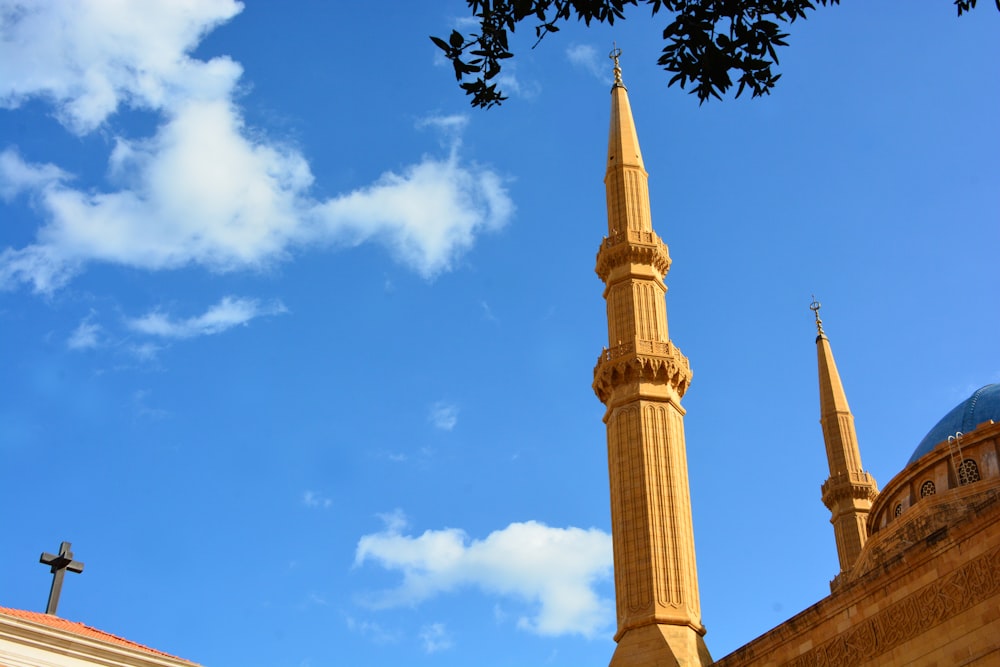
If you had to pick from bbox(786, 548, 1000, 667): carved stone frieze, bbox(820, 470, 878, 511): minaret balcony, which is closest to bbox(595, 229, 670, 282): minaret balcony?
bbox(820, 470, 878, 511): minaret balcony

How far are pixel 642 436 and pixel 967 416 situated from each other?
22.5 ft

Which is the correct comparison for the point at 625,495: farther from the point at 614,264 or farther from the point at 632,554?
the point at 614,264

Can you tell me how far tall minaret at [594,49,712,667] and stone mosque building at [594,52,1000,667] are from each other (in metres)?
0.02

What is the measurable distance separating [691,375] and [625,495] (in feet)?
10.8

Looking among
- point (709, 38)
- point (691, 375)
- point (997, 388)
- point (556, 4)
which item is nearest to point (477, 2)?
point (556, 4)

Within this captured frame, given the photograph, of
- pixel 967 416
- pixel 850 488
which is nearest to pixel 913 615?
pixel 967 416

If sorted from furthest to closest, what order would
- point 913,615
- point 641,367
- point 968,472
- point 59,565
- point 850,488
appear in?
1. point 850,488
2. point 641,367
3. point 968,472
4. point 59,565
5. point 913,615

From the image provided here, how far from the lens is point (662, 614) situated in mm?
17531

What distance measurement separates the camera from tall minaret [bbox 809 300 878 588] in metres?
26.7

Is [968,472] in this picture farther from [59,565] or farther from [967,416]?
[59,565]

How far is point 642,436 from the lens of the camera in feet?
64.1

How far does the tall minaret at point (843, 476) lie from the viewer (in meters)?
26.7

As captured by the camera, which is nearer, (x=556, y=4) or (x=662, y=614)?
(x=556, y=4)

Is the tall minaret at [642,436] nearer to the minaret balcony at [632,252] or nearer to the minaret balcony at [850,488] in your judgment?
the minaret balcony at [632,252]
